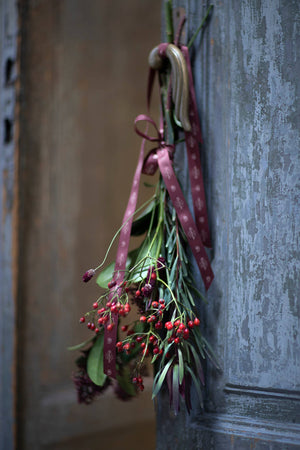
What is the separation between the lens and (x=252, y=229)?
2.44ft

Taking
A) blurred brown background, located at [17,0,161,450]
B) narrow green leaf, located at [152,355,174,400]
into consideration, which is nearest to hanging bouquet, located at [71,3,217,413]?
narrow green leaf, located at [152,355,174,400]

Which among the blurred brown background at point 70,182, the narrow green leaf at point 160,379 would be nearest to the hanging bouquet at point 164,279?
the narrow green leaf at point 160,379

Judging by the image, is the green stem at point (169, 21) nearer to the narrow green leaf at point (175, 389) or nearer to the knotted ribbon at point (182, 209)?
the knotted ribbon at point (182, 209)

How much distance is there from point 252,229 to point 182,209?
0.12 metres

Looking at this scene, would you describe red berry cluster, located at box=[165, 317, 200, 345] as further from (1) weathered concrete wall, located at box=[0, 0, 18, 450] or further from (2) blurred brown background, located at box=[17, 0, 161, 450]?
(1) weathered concrete wall, located at box=[0, 0, 18, 450]

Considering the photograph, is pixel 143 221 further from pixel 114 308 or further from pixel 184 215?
pixel 114 308

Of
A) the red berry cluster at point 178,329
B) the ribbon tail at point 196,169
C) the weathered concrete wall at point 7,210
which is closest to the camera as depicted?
the red berry cluster at point 178,329

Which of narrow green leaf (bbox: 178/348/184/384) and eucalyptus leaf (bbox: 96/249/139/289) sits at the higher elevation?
eucalyptus leaf (bbox: 96/249/139/289)

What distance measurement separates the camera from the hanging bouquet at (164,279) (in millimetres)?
700

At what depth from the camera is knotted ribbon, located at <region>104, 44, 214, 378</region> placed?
29.2 inches

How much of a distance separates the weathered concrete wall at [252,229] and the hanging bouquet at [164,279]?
3 centimetres

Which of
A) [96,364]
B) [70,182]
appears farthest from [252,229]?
[70,182]

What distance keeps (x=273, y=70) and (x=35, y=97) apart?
70cm

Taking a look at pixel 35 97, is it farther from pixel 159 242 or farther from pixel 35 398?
pixel 35 398
